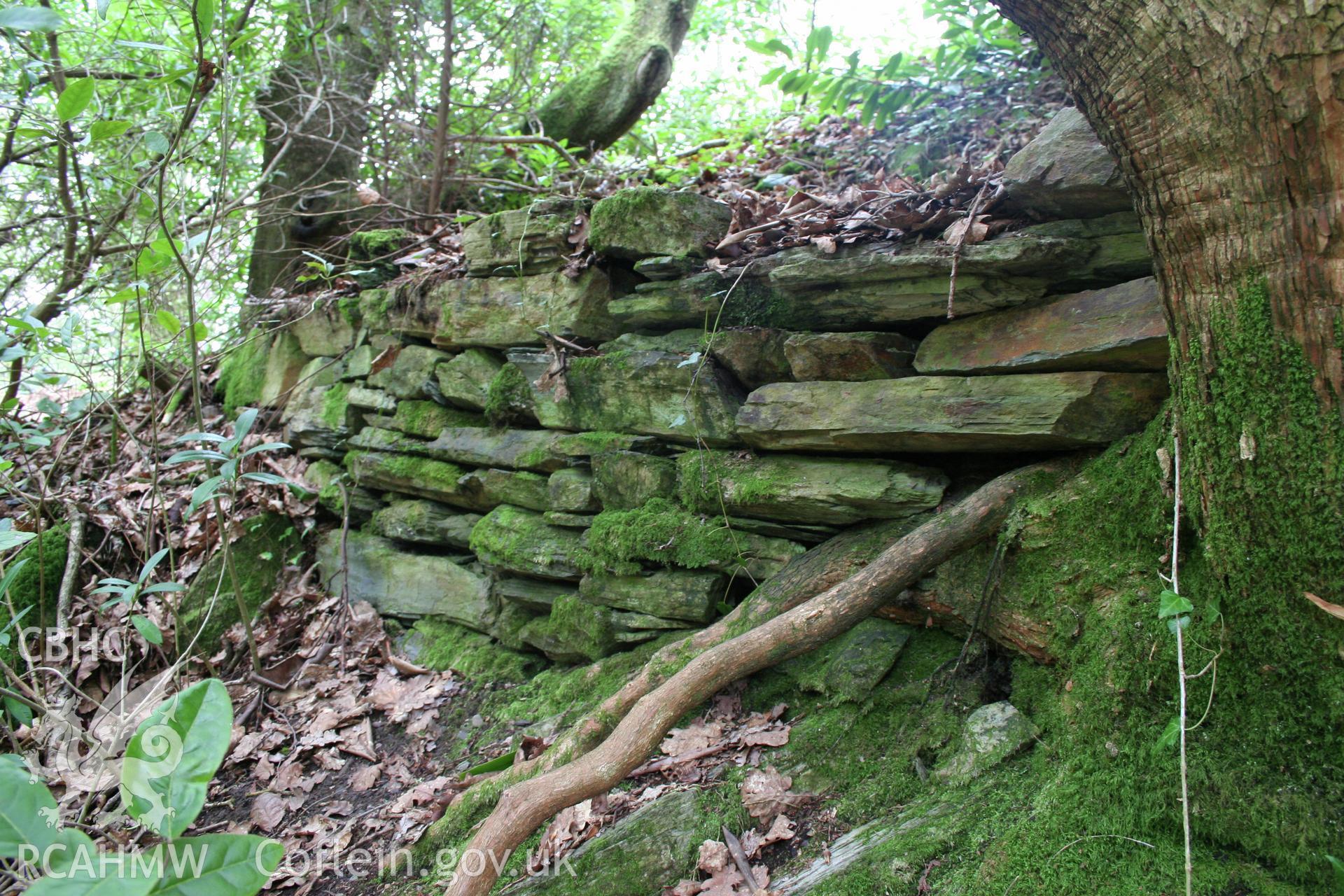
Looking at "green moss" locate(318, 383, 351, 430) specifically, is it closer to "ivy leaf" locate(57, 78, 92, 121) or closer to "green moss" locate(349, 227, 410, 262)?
"green moss" locate(349, 227, 410, 262)

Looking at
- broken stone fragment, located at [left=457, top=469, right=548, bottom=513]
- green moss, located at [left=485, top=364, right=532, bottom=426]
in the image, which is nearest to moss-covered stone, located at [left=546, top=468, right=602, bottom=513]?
broken stone fragment, located at [left=457, top=469, right=548, bottom=513]

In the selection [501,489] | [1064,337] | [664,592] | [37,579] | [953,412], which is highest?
[1064,337]

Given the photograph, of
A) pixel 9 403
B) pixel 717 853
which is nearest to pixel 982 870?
pixel 717 853

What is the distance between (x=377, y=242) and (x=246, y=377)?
1662 millimetres

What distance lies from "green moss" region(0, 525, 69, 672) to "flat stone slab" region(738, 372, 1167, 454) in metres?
3.93

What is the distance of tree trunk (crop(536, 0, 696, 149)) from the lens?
21.3ft

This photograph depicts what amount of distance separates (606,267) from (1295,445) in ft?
10.1

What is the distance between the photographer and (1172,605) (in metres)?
2.07

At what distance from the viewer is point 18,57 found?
4836 mm

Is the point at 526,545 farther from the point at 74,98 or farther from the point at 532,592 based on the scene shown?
the point at 74,98

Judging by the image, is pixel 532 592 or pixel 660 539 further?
pixel 532 592

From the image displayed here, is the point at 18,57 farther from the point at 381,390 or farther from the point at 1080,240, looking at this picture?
the point at 1080,240

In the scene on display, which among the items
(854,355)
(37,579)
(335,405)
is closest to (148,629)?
(37,579)

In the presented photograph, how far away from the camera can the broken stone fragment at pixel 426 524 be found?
454cm
